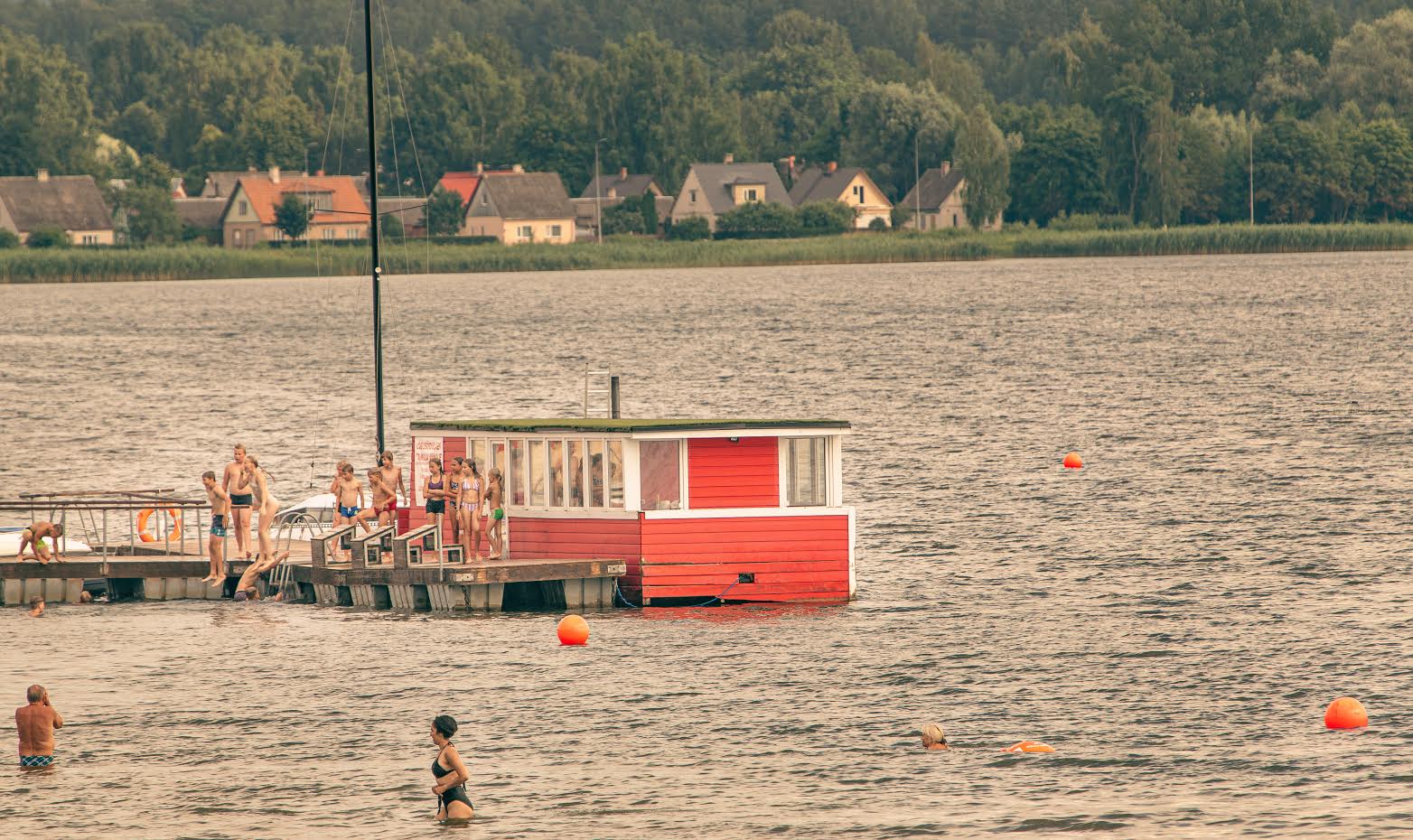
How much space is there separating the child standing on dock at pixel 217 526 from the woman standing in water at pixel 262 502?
38 cm

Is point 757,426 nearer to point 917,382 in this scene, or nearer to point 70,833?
point 70,833

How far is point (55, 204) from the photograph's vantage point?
629 feet

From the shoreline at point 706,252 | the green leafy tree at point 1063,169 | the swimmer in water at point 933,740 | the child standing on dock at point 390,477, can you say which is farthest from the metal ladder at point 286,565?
the green leafy tree at point 1063,169

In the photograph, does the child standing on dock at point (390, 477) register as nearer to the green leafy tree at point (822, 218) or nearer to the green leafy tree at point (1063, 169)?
the green leafy tree at point (1063, 169)

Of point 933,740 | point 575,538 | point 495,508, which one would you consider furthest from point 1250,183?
point 933,740

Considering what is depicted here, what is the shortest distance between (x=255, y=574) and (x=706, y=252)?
5846 inches

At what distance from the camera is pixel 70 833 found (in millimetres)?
24375

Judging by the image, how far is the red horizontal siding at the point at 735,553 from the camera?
35594mm

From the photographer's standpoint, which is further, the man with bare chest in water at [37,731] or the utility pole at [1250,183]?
the utility pole at [1250,183]

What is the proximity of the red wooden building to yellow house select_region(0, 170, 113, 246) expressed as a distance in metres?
163

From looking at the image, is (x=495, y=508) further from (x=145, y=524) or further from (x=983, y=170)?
(x=983, y=170)

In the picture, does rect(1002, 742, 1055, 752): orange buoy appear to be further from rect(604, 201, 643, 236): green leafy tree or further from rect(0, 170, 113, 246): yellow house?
rect(0, 170, 113, 246): yellow house

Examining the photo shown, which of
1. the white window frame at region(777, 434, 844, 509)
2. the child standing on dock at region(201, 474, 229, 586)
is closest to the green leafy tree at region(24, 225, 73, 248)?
the child standing on dock at region(201, 474, 229, 586)

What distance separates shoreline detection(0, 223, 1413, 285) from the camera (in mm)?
167500
